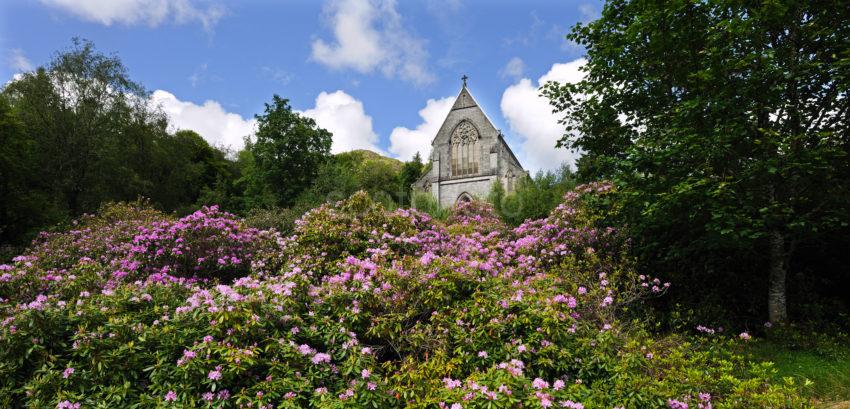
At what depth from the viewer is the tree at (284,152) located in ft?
106

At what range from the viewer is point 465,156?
1464 inches

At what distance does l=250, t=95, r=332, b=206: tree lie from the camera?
32.2 meters

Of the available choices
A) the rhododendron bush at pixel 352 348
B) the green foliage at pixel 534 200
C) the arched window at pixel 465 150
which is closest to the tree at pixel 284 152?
the arched window at pixel 465 150

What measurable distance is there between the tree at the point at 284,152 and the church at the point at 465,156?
9.50 m

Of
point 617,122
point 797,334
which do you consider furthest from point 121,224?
point 797,334

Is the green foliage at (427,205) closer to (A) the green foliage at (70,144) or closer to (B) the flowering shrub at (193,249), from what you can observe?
(B) the flowering shrub at (193,249)

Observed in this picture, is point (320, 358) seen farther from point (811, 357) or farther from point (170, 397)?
point (811, 357)

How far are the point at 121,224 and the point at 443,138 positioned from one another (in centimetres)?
2995

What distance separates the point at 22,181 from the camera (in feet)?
67.1

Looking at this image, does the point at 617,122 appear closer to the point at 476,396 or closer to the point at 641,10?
the point at 641,10

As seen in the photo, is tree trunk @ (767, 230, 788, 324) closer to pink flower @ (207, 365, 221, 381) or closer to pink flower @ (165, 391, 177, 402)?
pink flower @ (207, 365, 221, 381)

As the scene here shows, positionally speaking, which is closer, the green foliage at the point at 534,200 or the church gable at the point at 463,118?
the green foliage at the point at 534,200

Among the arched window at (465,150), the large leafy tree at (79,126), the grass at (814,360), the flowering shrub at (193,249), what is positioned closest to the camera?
the grass at (814,360)

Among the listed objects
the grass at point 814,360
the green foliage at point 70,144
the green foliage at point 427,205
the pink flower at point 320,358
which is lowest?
the grass at point 814,360
